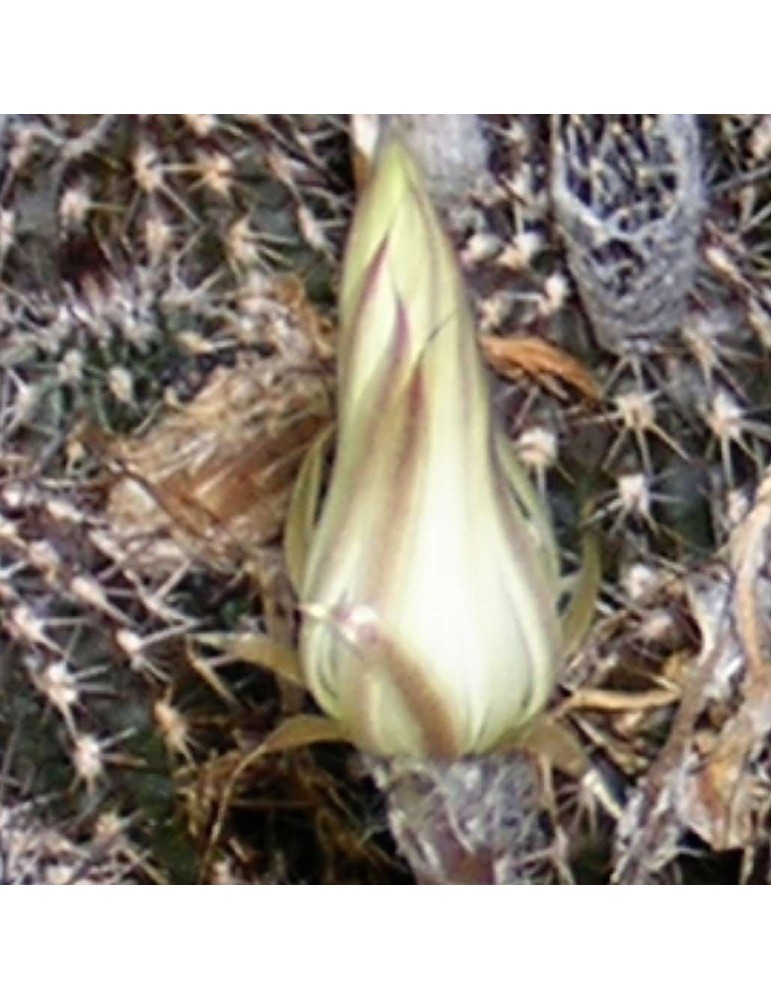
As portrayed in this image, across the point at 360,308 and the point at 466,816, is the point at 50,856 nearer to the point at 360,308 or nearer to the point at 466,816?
the point at 466,816

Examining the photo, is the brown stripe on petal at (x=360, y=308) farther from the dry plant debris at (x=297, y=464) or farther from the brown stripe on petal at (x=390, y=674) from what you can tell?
the brown stripe on petal at (x=390, y=674)

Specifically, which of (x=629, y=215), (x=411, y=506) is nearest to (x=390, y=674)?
(x=411, y=506)

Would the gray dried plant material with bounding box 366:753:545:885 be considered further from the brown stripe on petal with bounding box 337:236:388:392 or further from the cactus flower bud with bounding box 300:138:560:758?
the brown stripe on petal with bounding box 337:236:388:392

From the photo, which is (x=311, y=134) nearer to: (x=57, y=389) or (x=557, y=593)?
(x=57, y=389)

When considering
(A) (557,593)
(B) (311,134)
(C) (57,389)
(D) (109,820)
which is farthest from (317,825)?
A: (B) (311,134)

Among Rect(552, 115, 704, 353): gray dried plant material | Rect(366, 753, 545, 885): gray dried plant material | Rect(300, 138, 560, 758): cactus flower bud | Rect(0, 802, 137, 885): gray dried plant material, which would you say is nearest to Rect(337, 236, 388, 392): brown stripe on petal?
Rect(300, 138, 560, 758): cactus flower bud

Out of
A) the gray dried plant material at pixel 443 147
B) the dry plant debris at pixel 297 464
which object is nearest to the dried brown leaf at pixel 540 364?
the dry plant debris at pixel 297 464
